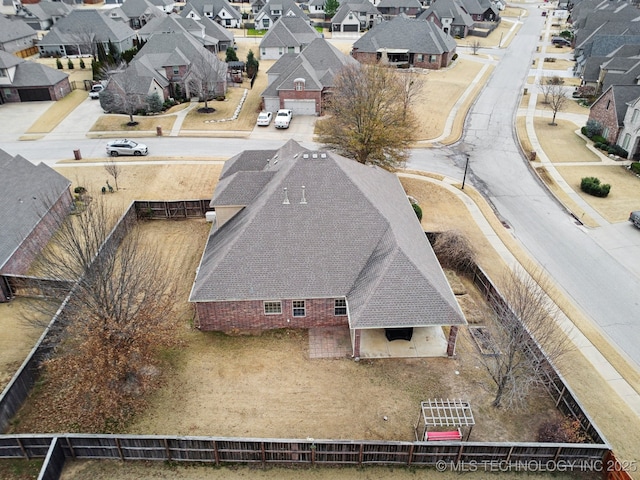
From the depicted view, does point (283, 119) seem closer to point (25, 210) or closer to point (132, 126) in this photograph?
point (132, 126)

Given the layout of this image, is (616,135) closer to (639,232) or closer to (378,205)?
(639,232)

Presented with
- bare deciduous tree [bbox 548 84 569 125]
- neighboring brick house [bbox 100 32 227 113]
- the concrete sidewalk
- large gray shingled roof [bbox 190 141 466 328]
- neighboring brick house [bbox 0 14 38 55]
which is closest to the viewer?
the concrete sidewalk

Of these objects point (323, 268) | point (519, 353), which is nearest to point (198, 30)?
point (323, 268)

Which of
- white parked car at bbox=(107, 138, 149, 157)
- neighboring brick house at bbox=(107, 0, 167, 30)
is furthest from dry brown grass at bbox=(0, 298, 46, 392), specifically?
neighboring brick house at bbox=(107, 0, 167, 30)

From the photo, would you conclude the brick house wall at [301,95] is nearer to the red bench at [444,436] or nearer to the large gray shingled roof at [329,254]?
the large gray shingled roof at [329,254]

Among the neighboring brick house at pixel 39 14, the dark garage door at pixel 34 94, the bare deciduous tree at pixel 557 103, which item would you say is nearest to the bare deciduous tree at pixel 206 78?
the dark garage door at pixel 34 94

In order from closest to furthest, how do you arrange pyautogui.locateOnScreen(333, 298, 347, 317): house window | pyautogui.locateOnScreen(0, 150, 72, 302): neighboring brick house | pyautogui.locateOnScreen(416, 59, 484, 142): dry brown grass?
pyautogui.locateOnScreen(333, 298, 347, 317): house window < pyautogui.locateOnScreen(0, 150, 72, 302): neighboring brick house < pyautogui.locateOnScreen(416, 59, 484, 142): dry brown grass

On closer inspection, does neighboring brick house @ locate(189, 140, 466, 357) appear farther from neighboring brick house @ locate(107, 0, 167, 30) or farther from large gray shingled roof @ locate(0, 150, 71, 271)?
neighboring brick house @ locate(107, 0, 167, 30)

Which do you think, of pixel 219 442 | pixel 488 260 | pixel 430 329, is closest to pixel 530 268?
pixel 488 260

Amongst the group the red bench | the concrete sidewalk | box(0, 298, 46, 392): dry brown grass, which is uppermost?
the red bench
